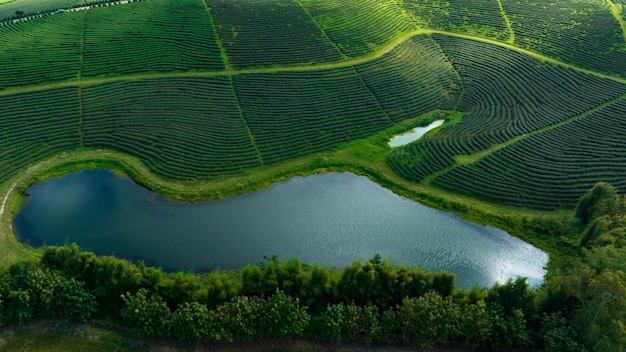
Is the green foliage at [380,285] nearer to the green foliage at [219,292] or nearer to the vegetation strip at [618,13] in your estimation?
the green foliage at [219,292]

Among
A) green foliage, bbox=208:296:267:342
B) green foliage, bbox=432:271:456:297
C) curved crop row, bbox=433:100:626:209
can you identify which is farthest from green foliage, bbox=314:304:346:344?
curved crop row, bbox=433:100:626:209

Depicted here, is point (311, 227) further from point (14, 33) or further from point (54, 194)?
point (14, 33)

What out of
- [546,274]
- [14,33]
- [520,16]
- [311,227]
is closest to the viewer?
[546,274]

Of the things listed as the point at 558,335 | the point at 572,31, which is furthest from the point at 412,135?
the point at 572,31

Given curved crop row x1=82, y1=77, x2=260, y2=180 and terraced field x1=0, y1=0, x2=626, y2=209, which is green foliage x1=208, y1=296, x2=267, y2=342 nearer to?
terraced field x1=0, y1=0, x2=626, y2=209

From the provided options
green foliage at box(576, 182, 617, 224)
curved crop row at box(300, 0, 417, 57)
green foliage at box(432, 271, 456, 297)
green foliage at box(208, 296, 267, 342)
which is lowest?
green foliage at box(208, 296, 267, 342)

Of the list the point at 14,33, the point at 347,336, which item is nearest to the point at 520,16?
the point at 347,336
